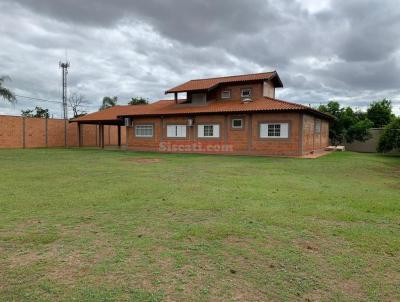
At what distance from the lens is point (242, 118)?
2120 cm

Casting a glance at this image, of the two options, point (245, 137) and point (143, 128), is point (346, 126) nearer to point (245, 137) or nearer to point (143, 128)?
point (245, 137)

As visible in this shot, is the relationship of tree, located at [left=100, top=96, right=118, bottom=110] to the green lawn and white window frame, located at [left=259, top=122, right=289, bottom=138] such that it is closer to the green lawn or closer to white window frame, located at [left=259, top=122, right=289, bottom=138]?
white window frame, located at [left=259, top=122, right=289, bottom=138]

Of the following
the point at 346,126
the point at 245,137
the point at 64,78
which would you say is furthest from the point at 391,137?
the point at 64,78

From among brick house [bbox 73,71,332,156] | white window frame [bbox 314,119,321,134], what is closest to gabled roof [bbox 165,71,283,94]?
brick house [bbox 73,71,332,156]

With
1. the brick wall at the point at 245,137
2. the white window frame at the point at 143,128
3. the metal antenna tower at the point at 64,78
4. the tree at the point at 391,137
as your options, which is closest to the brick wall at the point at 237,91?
the brick wall at the point at 245,137

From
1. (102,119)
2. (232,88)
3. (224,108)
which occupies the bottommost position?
(102,119)

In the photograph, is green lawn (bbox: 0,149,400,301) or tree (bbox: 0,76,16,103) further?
tree (bbox: 0,76,16,103)

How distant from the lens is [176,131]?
24.0 metres

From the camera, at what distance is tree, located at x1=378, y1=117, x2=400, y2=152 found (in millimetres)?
21594

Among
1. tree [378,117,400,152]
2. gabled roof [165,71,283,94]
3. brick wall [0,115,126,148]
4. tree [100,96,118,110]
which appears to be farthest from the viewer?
tree [100,96,118,110]

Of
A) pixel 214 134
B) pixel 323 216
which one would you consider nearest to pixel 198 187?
pixel 323 216

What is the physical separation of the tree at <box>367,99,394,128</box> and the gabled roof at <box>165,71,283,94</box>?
43.4 ft

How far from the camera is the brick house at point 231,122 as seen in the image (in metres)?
19.9

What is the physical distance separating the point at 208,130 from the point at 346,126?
14.0 metres
